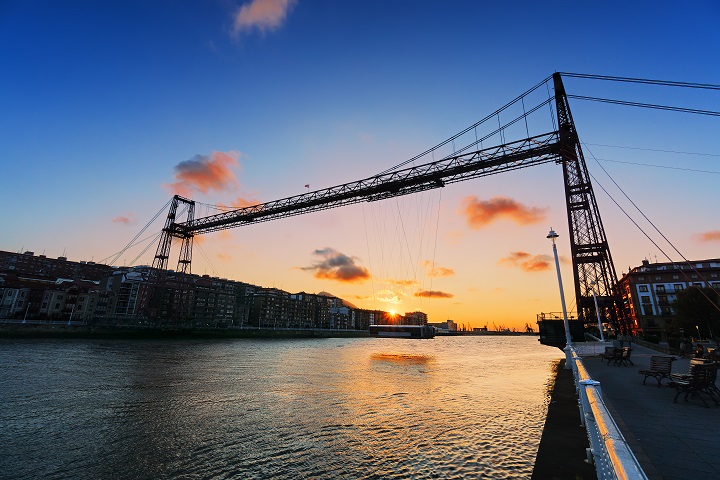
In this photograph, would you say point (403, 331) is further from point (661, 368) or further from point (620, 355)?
point (661, 368)

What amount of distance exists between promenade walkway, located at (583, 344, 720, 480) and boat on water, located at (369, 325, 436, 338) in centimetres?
4103

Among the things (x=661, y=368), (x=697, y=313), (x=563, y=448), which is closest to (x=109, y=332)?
(x=563, y=448)

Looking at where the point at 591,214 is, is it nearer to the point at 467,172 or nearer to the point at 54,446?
the point at 467,172

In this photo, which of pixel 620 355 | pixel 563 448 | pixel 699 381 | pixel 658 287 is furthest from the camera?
pixel 658 287

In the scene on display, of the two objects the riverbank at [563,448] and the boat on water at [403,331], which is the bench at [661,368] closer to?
the riverbank at [563,448]

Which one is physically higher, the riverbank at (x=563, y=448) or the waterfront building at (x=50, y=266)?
the waterfront building at (x=50, y=266)

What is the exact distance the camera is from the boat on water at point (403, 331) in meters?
48.6

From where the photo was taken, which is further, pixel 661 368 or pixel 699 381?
pixel 661 368

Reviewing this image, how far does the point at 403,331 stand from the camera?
4944 centimetres

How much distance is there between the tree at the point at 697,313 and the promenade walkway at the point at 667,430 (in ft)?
129

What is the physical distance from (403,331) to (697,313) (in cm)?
3329

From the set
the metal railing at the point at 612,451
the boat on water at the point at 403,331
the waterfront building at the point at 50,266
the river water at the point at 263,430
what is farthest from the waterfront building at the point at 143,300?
the metal railing at the point at 612,451

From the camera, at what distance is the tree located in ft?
115

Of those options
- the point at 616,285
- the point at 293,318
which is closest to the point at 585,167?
the point at 616,285
